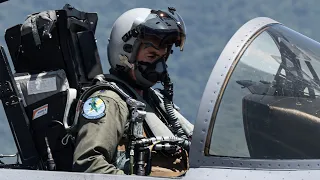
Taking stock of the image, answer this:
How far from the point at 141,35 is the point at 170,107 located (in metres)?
0.74

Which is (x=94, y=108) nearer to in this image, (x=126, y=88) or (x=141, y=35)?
(x=126, y=88)

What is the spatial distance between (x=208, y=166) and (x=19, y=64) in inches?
101

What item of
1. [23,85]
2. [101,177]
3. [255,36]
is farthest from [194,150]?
[23,85]

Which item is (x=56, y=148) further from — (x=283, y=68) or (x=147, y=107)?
(x=283, y=68)

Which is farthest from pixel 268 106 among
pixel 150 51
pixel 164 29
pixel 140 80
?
pixel 140 80

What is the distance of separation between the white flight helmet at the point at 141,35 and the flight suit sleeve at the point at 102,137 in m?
0.71

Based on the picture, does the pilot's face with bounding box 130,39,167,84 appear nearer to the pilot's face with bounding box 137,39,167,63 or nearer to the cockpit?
the pilot's face with bounding box 137,39,167,63

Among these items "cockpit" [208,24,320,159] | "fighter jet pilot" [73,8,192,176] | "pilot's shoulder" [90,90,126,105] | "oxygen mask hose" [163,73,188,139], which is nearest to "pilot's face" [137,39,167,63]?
"fighter jet pilot" [73,8,192,176]

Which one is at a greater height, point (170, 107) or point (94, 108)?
point (94, 108)

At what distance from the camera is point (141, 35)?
20.9 feet

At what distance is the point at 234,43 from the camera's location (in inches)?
203

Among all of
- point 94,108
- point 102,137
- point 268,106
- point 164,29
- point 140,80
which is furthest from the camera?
point 140,80

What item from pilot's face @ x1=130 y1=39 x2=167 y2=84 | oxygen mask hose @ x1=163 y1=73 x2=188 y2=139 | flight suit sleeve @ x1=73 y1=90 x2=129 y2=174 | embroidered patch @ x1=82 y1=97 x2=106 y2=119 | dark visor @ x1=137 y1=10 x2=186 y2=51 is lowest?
oxygen mask hose @ x1=163 y1=73 x2=188 y2=139

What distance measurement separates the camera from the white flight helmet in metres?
6.32
